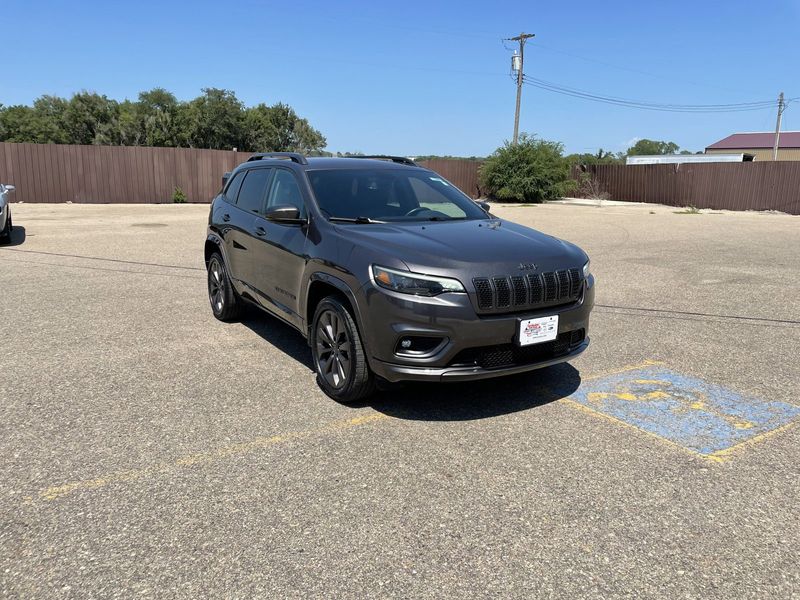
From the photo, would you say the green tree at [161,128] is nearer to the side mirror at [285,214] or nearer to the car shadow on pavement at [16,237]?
the car shadow on pavement at [16,237]

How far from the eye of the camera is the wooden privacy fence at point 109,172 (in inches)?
→ 986

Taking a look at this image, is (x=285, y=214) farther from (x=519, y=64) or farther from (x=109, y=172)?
(x=519, y=64)

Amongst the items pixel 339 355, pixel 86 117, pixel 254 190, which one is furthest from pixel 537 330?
pixel 86 117

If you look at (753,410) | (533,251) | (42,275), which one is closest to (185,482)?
(533,251)

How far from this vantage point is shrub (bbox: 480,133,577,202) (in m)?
32.4

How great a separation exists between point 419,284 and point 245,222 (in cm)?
265

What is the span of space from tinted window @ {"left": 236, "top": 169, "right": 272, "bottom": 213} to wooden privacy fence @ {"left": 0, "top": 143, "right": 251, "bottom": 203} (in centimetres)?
2291

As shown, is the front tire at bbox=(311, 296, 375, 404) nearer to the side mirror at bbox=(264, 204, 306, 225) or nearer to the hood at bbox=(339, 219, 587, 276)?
the hood at bbox=(339, 219, 587, 276)

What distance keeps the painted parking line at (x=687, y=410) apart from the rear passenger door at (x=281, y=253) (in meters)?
2.24

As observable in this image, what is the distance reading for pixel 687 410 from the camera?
4.32 m

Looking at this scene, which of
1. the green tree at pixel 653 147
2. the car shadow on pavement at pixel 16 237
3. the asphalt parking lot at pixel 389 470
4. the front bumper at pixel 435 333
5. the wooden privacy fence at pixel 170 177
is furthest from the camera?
the green tree at pixel 653 147

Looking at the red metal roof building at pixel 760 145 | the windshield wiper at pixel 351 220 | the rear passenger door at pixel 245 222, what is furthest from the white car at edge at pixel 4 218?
the red metal roof building at pixel 760 145

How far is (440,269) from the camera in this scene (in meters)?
Result: 3.85

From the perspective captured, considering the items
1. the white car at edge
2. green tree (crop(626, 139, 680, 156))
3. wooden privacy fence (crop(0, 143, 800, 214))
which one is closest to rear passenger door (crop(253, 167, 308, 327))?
the white car at edge
